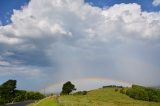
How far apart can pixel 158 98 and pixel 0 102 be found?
9897 centimetres

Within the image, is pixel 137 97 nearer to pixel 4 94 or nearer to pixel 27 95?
pixel 27 95

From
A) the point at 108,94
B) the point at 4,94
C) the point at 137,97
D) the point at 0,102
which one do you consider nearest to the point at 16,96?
the point at 4,94

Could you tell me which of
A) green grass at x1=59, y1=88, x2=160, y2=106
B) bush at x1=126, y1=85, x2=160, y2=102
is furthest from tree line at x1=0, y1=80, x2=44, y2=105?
bush at x1=126, y1=85, x2=160, y2=102

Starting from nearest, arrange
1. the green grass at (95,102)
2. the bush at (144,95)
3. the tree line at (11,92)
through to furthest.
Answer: the green grass at (95,102) → the tree line at (11,92) → the bush at (144,95)

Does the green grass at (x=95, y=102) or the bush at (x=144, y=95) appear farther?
the bush at (x=144, y=95)

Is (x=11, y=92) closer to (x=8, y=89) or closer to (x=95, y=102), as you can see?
(x=8, y=89)

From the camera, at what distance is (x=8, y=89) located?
18762 cm

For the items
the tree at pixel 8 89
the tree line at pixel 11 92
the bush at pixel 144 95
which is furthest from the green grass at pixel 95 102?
the tree at pixel 8 89

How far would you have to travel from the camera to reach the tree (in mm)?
185250

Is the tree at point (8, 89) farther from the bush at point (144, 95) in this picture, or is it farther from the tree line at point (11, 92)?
the bush at point (144, 95)

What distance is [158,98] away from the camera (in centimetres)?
19062

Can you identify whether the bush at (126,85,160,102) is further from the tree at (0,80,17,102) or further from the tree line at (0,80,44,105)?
the tree at (0,80,17,102)

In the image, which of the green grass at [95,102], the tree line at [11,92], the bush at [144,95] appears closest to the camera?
the green grass at [95,102]

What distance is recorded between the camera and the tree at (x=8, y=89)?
185250 millimetres
